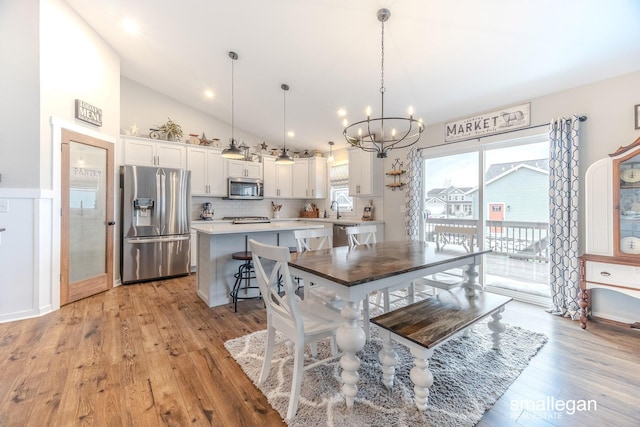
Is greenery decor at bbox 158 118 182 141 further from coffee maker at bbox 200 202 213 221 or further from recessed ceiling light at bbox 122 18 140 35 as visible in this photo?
recessed ceiling light at bbox 122 18 140 35

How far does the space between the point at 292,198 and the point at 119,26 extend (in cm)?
405

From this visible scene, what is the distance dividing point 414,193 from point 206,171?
148 inches

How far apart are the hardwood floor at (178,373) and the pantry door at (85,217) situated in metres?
0.53

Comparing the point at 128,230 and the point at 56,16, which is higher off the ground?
the point at 56,16

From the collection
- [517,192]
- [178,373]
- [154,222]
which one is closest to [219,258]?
[178,373]

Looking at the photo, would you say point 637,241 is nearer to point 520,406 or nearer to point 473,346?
point 473,346

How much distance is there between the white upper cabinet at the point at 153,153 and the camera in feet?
14.4

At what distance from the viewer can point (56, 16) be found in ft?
9.98

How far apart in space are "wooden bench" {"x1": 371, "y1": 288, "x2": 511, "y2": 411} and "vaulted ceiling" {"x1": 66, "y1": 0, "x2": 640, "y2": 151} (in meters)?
2.35

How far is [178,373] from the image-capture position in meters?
1.94

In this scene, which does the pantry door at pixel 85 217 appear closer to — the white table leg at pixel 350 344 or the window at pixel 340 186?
the white table leg at pixel 350 344

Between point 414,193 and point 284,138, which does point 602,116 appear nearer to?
point 414,193

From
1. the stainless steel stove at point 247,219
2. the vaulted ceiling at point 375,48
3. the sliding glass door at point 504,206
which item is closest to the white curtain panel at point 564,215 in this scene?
the sliding glass door at point 504,206

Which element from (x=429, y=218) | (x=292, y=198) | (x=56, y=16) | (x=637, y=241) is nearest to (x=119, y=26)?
(x=56, y=16)
